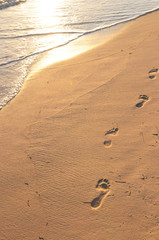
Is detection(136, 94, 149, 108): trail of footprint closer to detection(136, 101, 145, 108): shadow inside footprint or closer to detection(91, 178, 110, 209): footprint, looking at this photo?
detection(136, 101, 145, 108): shadow inside footprint

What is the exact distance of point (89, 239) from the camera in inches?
85.1

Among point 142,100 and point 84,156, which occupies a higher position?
point 142,100

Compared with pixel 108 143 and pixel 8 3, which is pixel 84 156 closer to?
pixel 108 143

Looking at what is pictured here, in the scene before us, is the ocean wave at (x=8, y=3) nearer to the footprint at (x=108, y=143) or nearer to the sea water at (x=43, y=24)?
the sea water at (x=43, y=24)

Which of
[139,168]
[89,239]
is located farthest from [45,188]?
[139,168]

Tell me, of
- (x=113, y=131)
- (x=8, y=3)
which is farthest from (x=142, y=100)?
(x=8, y=3)

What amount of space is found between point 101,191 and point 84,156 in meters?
0.58

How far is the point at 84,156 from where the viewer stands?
9.56ft

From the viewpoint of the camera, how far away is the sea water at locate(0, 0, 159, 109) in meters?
5.71

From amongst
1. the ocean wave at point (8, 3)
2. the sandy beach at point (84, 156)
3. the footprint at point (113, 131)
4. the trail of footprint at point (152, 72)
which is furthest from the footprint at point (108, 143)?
the ocean wave at point (8, 3)

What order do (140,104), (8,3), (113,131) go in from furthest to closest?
1. (8,3)
2. (140,104)
3. (113,131)

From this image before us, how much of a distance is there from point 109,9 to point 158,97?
27.6 ft

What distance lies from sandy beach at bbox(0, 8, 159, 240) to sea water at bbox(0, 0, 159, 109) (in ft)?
3.74

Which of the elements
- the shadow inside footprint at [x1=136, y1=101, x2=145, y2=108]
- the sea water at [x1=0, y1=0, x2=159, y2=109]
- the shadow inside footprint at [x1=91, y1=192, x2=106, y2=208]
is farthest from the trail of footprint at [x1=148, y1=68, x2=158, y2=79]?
the sea water at [x1=0, y1=0, x2=159, y2=109]
